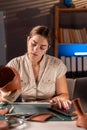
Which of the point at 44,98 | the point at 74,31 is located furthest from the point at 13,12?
the point at 44,98

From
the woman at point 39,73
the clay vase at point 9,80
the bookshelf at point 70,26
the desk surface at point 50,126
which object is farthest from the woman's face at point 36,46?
the bookshelf at point 70,26

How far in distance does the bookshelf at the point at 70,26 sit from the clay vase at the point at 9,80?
5.79ft

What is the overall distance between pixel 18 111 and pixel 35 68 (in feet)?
2.28

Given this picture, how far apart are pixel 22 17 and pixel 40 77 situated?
1.52 meters

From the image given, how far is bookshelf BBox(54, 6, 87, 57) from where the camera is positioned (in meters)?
3.57

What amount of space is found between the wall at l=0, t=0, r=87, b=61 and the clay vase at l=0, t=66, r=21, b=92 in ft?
6.13

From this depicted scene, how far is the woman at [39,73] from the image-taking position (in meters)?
2.33

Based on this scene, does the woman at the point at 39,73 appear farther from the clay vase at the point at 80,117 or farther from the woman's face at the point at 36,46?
the clay vase at the point at 80,117

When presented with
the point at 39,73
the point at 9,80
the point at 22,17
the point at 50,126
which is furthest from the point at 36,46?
the point at 22,17

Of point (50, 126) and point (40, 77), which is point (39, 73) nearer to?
point (40, 77)

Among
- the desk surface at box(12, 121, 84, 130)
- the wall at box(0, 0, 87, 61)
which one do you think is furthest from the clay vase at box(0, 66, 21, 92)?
the wall at box(0, 0, 87, 61)

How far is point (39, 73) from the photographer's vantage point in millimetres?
2400

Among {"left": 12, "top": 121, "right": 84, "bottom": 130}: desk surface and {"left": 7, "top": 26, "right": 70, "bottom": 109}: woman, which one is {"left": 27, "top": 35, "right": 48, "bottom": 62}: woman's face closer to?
{"left": 7, "top": 26, "right": 70, "bottom": 109}: woman

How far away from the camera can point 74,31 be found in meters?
3.63
